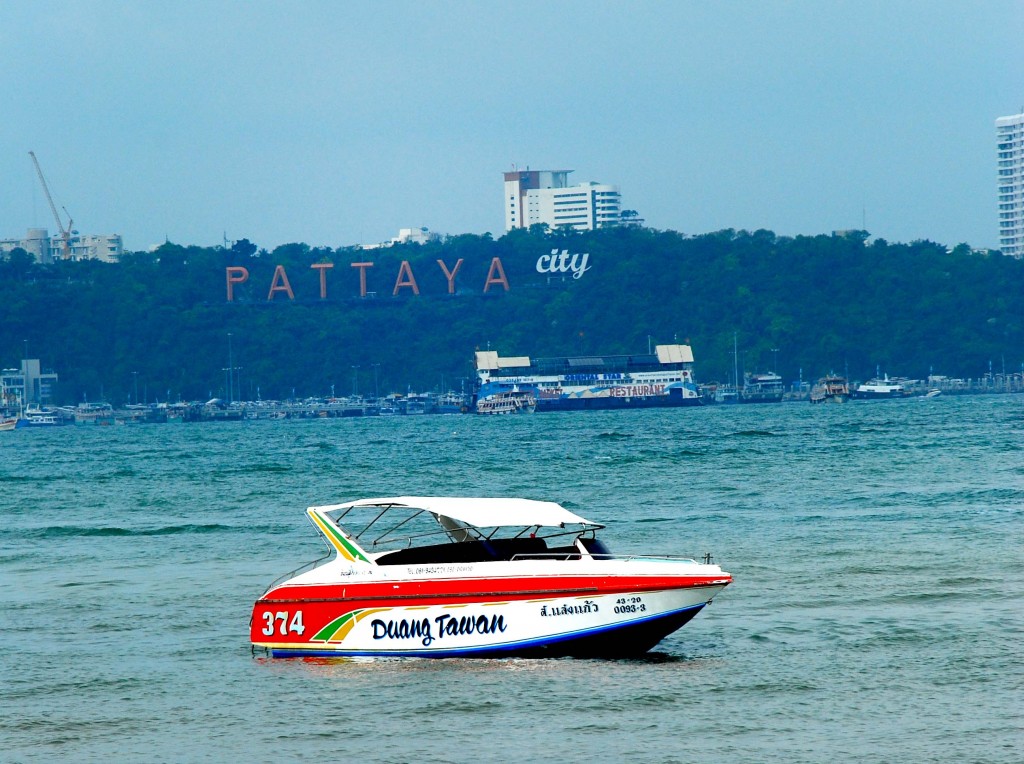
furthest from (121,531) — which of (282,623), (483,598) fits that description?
(483,598)

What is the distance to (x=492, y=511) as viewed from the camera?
74.0 feet

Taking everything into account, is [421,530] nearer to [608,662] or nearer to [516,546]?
[516,546]

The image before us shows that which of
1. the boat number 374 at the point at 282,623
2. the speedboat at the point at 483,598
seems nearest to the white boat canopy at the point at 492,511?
the speedboat at the point at 483,598

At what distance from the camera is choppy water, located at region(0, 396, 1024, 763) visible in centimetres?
1792

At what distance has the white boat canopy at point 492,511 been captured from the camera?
22.1m

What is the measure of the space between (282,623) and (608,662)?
15.6 feet

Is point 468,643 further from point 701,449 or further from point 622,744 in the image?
point 701,449

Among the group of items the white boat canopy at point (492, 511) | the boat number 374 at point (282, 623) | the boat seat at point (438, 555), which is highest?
the white boat canopy at point (492, 511)

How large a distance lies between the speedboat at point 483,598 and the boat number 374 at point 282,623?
1 centimetres

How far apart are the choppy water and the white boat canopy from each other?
2057mm

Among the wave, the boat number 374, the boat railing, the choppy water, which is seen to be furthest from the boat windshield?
the wave

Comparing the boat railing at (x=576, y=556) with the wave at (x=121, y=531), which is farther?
the wave at (x=121, y=531)

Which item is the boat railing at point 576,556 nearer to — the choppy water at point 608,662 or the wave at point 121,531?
the choppy water at point 608,662

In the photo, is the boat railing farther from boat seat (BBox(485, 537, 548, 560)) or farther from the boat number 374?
the boat number 374
